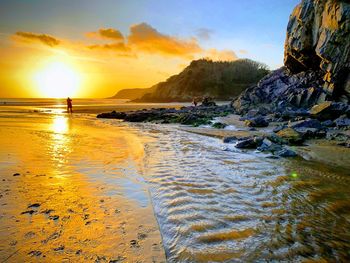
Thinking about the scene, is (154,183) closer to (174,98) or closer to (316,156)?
(316,156)

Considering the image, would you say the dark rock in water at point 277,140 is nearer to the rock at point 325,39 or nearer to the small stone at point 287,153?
the small stone at point 287,153

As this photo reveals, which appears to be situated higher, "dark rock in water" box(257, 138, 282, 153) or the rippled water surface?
"dark rock in water" box(257, 138, 282, 153)

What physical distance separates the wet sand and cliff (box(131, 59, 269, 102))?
78.4 m

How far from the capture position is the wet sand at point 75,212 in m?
3.07

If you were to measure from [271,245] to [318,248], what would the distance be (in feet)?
1.94

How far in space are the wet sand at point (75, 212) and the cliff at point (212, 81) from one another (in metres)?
78.4

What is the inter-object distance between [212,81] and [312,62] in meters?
63.3

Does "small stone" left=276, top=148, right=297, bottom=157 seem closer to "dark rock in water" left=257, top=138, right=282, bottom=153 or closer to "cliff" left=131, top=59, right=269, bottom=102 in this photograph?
"dark rock in water" left=257, top=138, right=282, bottom=153

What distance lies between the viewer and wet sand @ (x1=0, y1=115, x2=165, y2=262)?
3.07 meters

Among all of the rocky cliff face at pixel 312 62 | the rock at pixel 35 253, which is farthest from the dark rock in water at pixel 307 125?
the rock at pixel 35 253

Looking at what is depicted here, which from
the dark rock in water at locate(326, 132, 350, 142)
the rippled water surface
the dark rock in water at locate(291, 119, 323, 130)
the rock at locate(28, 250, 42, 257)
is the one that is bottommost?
the rippled water surface

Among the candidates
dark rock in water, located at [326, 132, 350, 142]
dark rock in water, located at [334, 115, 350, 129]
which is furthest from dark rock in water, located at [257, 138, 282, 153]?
dark rock in water, located at [334, 115, 350, 129]

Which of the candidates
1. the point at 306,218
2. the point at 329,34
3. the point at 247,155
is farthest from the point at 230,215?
the point at 329,34

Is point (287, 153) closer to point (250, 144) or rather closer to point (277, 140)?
point (250, 144)
